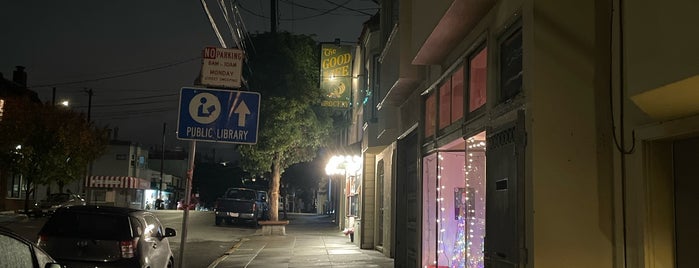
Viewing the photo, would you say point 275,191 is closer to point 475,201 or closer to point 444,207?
point 444,207

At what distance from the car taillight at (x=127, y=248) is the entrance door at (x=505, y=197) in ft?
16.8

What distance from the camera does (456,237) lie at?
33.7ft

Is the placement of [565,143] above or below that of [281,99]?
below

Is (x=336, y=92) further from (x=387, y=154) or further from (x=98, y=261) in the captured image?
(x=98, y=261)

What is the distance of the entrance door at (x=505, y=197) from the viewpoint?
17.9 feet

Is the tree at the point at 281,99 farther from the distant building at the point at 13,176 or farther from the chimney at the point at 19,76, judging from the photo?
the chimney at the point at 19,76

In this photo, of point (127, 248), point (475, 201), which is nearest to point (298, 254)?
point (127, 248)

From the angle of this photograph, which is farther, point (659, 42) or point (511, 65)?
point (511, 65)

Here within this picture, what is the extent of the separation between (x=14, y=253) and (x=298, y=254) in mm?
12382

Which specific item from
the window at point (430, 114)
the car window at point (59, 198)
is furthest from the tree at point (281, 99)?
the car window at point (59, 198)

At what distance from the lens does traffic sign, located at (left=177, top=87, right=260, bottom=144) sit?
7945mm

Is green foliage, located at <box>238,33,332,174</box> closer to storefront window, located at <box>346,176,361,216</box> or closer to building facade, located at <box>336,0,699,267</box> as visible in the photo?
storefront window, located at <box>346,176,361,216</box>

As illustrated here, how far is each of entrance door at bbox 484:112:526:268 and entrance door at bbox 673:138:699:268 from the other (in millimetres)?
1280

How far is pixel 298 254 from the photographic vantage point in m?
16.3
